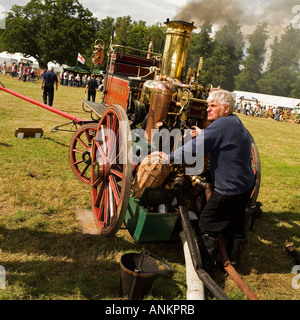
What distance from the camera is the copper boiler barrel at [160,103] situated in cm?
348

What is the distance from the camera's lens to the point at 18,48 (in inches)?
1631

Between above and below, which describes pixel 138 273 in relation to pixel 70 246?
above

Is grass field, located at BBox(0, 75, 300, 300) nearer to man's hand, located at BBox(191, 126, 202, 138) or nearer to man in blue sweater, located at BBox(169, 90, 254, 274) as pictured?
man in blue sweater, located at BBox(169, 90, 254, 274)

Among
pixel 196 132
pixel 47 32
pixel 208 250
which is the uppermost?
pixel 47 32

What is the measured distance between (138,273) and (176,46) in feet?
11.2

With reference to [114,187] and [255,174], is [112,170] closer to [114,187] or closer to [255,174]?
[114,187]

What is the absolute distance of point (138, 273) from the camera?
7.59 ft

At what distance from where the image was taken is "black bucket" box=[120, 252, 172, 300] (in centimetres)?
235

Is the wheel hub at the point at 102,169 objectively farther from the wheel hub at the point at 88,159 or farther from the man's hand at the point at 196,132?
the man's hand at the point at 196,132

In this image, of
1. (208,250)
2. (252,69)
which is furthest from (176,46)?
(252,69)

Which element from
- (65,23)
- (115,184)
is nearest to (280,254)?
(115,184)

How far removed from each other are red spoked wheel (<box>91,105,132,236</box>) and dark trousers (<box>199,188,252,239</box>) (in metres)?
0.77

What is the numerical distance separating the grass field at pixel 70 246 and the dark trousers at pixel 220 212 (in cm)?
57

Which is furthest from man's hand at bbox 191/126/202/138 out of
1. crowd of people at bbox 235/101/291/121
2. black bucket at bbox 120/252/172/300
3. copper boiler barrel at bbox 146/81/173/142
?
crowd of people at bbox 235/101/291/121
